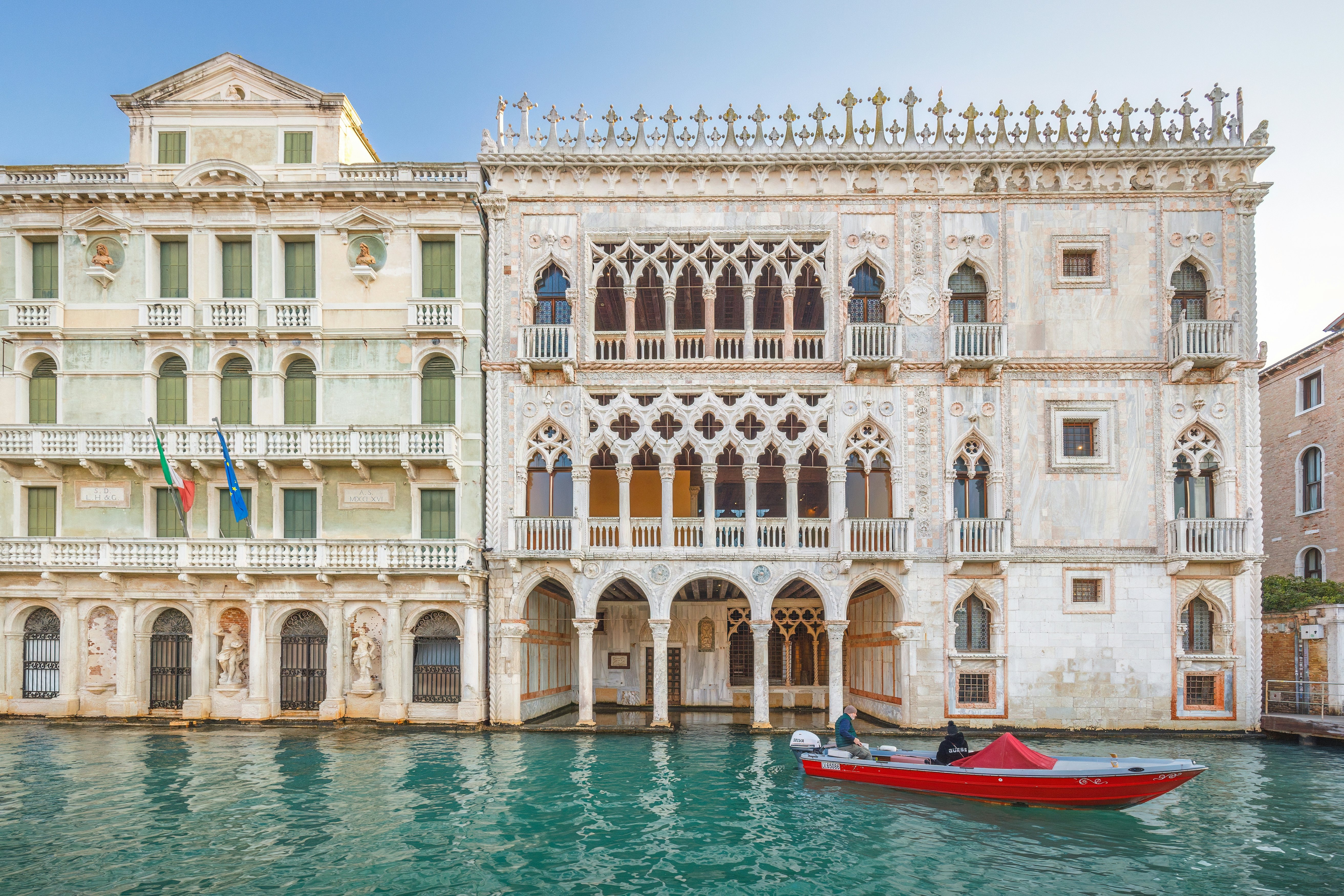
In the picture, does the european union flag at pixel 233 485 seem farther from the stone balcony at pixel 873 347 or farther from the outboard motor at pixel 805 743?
the stone balcony at pixel 873 347

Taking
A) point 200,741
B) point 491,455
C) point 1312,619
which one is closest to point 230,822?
point 200,741

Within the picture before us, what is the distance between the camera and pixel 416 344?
26016mm

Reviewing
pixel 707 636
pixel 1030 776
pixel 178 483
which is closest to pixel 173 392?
pixel 178 483

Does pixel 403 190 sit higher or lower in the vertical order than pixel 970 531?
higher

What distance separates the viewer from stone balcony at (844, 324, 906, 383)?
25.0m

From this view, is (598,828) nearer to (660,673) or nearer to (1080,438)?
(660,673)

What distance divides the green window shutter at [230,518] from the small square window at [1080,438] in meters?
23.1

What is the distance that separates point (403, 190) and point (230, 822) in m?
17.0

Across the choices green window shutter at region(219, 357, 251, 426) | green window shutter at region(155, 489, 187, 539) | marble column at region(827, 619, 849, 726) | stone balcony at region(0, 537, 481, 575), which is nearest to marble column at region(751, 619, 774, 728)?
marble column at region(827, 619, 849, 726)

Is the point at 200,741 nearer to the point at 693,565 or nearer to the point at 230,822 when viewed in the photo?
the point at 230,822

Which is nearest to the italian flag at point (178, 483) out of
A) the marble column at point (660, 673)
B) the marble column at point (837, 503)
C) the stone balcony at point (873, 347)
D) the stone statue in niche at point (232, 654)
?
the stone statue in niche at point (232, 654)

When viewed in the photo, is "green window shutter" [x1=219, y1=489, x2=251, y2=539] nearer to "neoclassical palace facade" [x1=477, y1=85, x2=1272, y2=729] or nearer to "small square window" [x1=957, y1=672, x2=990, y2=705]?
"neoclassical palace facade" [x1=477, y1=85, x2=1272, y2=729]

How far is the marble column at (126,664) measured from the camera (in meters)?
25.4

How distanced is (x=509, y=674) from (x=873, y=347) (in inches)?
533
